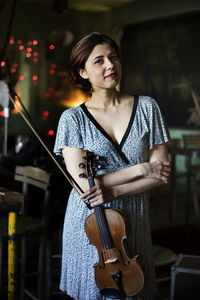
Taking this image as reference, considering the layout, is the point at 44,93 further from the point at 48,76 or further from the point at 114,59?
the point at 114,59

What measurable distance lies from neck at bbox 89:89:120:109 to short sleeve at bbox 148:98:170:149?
0.13 meters

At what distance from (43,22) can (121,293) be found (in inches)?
291

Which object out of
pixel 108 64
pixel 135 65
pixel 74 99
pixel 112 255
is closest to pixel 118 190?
pixel 112 255

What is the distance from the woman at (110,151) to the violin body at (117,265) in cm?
7

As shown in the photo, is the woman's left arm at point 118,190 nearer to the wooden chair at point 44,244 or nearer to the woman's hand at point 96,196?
the woman's hand at point 96,196

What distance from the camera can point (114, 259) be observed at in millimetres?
1522

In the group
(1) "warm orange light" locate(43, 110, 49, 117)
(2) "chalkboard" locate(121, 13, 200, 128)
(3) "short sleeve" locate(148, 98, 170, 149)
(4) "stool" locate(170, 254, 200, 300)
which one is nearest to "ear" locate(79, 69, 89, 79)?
(3) "short sleeve" locate(148, 98, 170, 149)

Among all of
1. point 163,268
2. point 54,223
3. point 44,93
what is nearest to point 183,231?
point 163,268

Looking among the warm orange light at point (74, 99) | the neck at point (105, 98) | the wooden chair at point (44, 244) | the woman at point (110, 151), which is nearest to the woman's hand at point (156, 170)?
the woman at point (110, 151)

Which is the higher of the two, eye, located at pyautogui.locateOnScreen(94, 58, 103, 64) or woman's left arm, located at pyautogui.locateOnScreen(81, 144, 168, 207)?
eye, located at pyautogui.locateOnScreen(94, 58, 103, 64)

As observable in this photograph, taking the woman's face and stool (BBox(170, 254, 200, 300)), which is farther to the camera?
stool (BBox(170, 254, 200, 300))

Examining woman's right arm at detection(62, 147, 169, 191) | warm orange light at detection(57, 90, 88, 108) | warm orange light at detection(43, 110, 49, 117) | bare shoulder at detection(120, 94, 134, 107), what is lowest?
woman's right arm at detection(62, 147, 169, 191)

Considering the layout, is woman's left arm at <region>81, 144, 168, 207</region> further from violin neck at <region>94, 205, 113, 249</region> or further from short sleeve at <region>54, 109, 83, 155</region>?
short sleeve at <region>54, 109, 83, 155</region>

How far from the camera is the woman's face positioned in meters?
1.64
